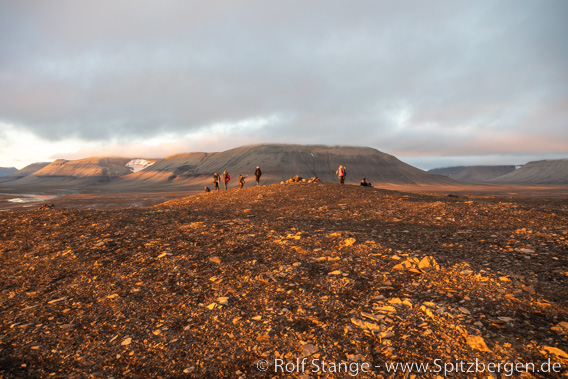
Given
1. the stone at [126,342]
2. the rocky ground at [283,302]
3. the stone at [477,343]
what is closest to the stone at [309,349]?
the rocky ground at [283,302]

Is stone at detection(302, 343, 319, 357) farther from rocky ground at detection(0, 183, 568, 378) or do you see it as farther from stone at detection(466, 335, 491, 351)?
stone at detection(466, 335, 491, 351)

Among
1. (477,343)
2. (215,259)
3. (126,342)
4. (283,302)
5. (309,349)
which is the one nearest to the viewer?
(477,343)

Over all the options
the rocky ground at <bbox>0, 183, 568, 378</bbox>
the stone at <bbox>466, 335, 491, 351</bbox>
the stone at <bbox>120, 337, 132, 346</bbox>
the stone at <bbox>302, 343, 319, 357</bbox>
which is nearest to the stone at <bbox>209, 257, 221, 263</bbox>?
the rocky ground at <bbox>0, 183, 568, 378</bbox>

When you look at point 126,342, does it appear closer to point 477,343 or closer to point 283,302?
point 283,302

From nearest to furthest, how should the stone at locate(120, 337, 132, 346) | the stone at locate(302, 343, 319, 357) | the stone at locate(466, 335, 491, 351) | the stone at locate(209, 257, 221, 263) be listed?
the stone at locate(466, 335, 491, 351) → the stone at locate(302, 343, 319, 357) → the stone at locate(120, 337, 132, 346) → the stone at locate(209, 257, 221, 263)

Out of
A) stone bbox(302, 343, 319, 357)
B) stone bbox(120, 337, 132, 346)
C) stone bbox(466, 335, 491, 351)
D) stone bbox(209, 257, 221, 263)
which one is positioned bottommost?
stone bbox(120, 337, 132, 346)

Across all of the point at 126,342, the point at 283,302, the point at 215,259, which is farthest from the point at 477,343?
the point at 215,259

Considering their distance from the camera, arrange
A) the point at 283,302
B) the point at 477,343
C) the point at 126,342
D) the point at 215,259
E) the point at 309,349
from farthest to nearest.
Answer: the point at 215,259, the point at 283,302, the point at 126,342, the point at 309,349, the point at 477,343

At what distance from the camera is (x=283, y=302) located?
5.11 m

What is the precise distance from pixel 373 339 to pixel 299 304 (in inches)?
55.9

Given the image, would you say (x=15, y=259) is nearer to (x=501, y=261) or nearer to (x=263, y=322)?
(x=263, y=322)

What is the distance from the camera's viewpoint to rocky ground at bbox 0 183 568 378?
12.1 feet

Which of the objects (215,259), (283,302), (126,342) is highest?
(215,259)

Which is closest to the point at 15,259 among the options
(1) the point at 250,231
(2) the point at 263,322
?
(1) the point at 250,231
